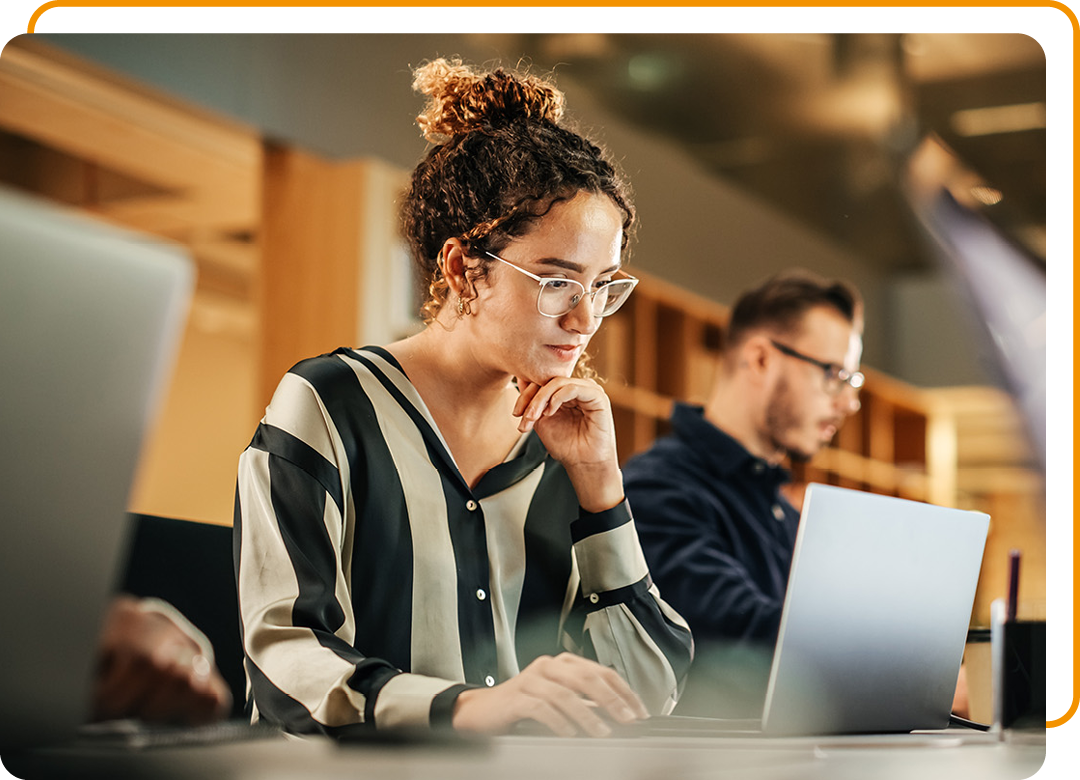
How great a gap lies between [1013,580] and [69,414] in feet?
3.05

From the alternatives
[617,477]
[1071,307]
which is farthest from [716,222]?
[617,477]

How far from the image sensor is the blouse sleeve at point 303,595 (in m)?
0.94

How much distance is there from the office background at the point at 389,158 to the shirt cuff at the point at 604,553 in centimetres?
38

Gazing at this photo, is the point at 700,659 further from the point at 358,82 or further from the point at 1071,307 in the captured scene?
the point at 358,82

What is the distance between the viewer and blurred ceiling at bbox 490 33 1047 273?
58.8 inches

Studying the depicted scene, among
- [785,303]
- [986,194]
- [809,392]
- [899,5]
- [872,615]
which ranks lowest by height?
[872,615]

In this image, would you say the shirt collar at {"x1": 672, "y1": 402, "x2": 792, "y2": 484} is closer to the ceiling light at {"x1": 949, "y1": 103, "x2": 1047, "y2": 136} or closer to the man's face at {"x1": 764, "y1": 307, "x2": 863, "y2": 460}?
the man's face at {"x1": 764, "y1": 307, "x2": 863, "y2": 460}

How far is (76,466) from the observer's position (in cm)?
59

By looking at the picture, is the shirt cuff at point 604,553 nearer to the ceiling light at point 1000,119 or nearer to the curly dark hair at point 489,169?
the curly dark hair at point 489,169

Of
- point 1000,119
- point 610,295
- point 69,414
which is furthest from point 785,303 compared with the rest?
point 69,414

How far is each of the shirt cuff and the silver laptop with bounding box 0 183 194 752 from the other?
68cm

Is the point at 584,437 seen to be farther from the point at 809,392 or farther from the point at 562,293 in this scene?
the point at 809,392

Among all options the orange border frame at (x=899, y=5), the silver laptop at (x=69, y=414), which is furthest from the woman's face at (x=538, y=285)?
the silver laptop at (x=69, y=414)

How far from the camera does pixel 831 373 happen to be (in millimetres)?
2100
